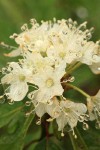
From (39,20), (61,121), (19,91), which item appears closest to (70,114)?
(61,121)

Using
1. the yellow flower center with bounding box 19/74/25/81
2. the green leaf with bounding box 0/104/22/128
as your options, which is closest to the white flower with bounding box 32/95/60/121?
the yellow flower center with bounding box 19/74/25/81

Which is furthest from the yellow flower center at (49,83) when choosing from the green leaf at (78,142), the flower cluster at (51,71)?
the green leaf at (78,142)

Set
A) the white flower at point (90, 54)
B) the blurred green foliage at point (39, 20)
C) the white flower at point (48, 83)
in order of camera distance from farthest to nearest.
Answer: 1. the blurred green foliage at point (39, 20)
2. the white flower at point (90, 54)
3. the white flower at point (48, 83)

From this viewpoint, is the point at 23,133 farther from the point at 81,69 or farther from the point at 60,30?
the point at 81,69

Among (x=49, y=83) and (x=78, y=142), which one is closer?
(x=49, y=83)

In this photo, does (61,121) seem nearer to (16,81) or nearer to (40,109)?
(40,109)

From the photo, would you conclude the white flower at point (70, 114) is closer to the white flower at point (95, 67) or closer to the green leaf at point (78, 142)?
the green leaf at point (78, 142)
